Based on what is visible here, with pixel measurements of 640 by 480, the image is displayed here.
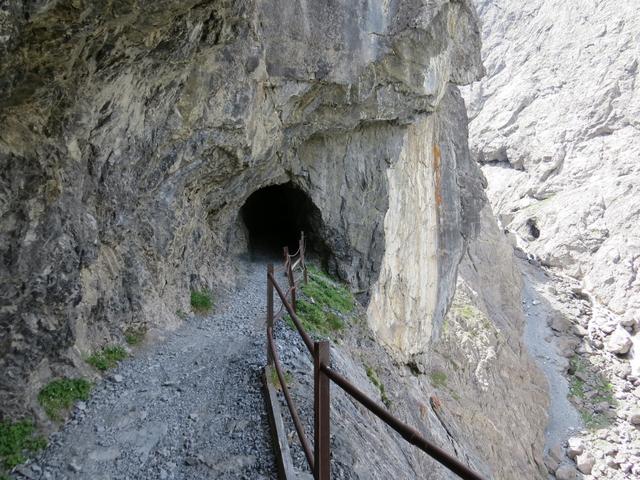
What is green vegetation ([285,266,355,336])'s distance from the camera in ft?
31.6

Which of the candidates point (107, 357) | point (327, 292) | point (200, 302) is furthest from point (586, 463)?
point (107, 357)

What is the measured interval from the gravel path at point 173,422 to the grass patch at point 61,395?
0.43ft

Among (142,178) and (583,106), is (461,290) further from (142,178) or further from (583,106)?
(583,106)

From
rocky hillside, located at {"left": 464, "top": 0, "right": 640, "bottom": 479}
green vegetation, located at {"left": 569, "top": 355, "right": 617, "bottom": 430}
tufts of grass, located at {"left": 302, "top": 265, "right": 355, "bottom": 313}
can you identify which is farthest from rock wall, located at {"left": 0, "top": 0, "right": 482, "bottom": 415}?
rocky hillside, located at {"left": 464, "top": 0, "right": 640, "bottom": 479}

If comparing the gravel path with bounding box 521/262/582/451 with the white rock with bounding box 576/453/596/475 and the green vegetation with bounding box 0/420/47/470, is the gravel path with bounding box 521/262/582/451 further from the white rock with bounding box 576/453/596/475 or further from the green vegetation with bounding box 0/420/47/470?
the green vegetation with bounding box 0/420/47/470

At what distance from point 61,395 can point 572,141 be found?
2030 inches

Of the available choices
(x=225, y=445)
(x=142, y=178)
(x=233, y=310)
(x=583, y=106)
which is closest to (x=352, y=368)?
(x=233, y=310)

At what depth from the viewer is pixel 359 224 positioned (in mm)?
14922

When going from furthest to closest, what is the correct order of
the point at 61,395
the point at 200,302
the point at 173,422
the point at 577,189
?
1. the point at 577,189
2. the point at 200,302
3. the point at 61,395
4. the point at 173,422

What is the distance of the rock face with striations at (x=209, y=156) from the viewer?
17.0ft

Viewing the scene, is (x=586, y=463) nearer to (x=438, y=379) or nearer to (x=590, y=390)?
(x=590, y=390)

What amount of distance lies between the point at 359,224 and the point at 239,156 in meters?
Answer: 5.81

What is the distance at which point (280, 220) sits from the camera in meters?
19.6

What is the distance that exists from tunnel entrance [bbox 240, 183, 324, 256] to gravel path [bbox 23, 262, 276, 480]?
26.8 ft
